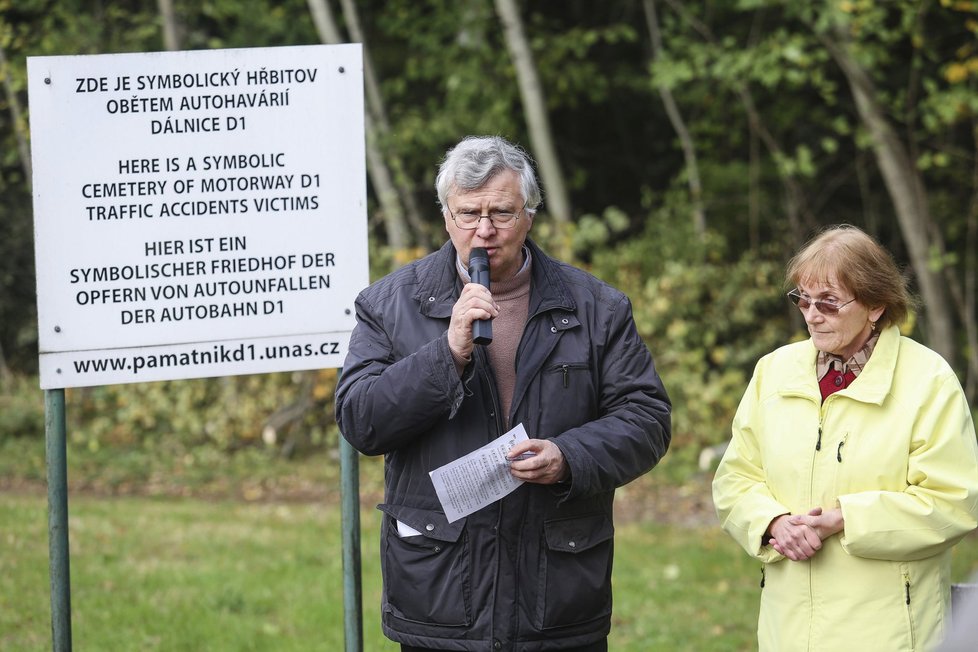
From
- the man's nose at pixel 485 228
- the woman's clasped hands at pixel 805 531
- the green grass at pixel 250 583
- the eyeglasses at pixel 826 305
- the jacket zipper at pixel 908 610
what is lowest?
the green grass at pixel 250 583

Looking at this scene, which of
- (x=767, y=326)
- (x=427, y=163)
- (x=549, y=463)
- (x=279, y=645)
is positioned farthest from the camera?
(x=427, y=163)

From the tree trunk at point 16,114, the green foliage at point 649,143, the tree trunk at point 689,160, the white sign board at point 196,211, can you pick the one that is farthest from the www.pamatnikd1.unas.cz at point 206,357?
the tree trunk at point 689,160

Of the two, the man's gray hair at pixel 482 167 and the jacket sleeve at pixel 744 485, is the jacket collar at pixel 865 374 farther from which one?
the man's gray hair at pixel 482 167

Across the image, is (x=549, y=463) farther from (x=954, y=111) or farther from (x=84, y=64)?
(x=954, y=111)

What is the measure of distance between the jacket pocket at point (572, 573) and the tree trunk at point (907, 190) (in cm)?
755

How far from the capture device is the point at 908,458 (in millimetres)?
3195

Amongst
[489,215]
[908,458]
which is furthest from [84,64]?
[908,458]

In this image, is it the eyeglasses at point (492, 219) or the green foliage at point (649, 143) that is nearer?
the eyeglasses at point (492, 219)

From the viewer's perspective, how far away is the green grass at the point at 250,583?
19.8 ft

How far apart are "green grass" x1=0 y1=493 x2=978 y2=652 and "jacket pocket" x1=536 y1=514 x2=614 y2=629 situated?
271 centimetres

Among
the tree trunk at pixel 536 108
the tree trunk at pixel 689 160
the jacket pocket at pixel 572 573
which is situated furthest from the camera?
the tree trunk at pixel 689 160

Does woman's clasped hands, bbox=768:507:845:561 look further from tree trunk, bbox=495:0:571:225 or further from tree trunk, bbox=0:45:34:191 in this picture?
tree trunk, bbox=495:0:571:225

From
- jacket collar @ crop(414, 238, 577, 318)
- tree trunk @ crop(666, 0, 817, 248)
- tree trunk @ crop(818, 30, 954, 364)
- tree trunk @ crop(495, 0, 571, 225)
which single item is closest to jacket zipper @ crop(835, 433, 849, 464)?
jacket collar @ crop(414, 238, 577, 318)

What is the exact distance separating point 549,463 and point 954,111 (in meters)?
7.54
